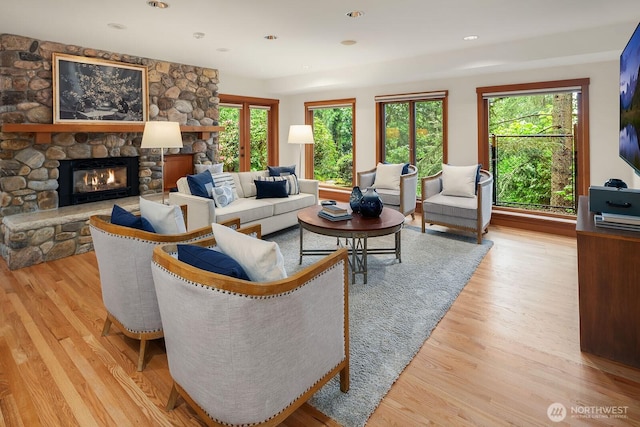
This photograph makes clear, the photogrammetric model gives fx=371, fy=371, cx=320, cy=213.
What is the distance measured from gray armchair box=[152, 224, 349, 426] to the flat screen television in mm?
1986

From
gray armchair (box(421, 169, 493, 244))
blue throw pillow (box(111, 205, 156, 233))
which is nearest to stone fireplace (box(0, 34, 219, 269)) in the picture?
blue throw pillow (box(111, 205, 156, 233))

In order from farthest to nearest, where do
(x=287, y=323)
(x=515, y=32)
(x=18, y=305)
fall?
1. (x=515, y=32)
2. (x=18, y=305)
3. (x=287, y=323)

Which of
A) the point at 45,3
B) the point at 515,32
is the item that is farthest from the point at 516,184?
the point at 45,3

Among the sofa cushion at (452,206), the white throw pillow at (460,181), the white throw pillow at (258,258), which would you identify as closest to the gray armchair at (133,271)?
the white throw pillow at (258,258)

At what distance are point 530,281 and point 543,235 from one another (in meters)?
1.83

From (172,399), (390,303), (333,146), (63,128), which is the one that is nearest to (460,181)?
(390,303)

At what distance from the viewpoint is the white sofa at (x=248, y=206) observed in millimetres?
3973

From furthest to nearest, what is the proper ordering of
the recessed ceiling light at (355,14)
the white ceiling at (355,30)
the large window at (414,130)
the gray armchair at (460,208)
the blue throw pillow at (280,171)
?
the large window at (414,130) → the blue throw pillow at (280,171) → the gray armchair at (460,208) → the recessed ceiling light at (355,14) → the white ceiling at (355,30)

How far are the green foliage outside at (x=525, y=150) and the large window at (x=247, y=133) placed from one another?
415 centimetres

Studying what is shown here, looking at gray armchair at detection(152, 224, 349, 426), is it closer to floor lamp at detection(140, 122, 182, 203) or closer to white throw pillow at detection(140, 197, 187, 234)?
white throw pillow at detection(140, 197, 187, 234)

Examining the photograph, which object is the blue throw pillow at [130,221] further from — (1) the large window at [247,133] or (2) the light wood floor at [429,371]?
(1) the large window at [247,133]

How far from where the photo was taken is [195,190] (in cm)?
419

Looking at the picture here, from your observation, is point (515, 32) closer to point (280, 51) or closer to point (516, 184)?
point (516, 184)

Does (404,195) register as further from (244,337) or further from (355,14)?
(244,337)
